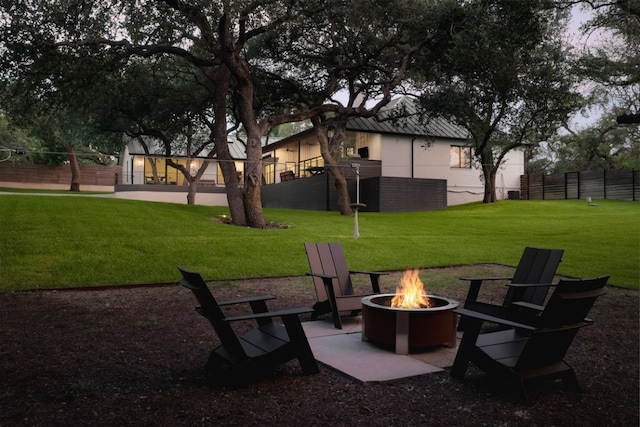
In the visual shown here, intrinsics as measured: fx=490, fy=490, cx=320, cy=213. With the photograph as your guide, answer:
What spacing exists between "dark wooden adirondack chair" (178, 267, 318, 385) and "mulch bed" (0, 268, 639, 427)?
122 mm

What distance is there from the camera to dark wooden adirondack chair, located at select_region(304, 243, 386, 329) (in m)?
5.91

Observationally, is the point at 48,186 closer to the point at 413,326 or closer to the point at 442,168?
the point at 442,168

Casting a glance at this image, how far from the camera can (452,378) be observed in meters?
4.11

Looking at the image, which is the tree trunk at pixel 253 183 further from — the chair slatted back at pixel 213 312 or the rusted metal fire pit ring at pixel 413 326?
the chair slatted back at pixel 213 312

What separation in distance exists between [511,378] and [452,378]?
0.53 meters

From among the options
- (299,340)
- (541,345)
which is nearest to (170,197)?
(299,340)

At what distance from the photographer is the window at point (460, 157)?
106 feet

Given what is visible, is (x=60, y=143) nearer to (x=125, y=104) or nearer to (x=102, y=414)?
(x=125, y=104)

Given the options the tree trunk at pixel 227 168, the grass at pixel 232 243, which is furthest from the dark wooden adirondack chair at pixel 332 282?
the tree trunk at pixel 227 168

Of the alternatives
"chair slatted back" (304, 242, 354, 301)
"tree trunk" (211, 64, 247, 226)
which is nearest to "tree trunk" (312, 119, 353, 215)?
"tree trunk" (211, 64, 247, 226)

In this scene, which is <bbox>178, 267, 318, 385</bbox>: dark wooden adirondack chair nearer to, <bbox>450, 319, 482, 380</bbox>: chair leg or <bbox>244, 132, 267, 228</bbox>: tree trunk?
<bbox>450, 319, 482, 380</bbox>: chair leg

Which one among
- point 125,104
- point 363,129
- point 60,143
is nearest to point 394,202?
point 363,129

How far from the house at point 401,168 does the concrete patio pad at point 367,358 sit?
72.9ft

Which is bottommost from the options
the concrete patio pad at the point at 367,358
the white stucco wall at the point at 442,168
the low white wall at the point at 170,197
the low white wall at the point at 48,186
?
the concrete patio pad at the point at 367,358
